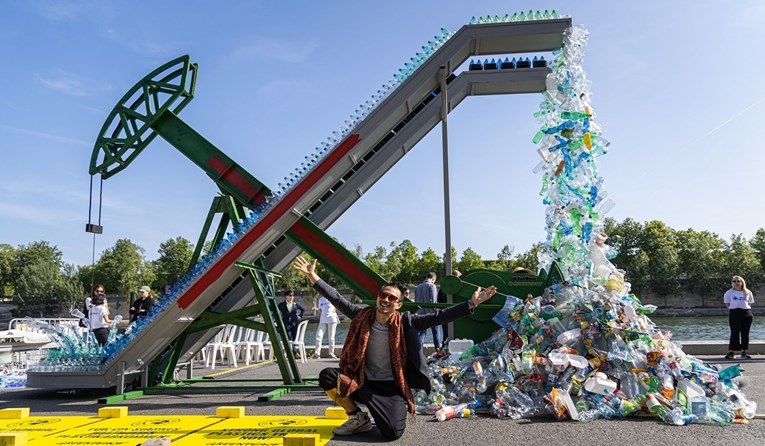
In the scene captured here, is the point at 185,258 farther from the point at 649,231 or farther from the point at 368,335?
the point at 368,335

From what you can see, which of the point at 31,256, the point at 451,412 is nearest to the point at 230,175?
the point at 451,412

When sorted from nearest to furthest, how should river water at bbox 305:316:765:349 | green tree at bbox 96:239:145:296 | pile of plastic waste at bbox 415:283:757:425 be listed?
pile of plastic waste at bbox 415:283:757:425
river water at bbox 305:316:765:349
green tree at bbox 96:239:145:296

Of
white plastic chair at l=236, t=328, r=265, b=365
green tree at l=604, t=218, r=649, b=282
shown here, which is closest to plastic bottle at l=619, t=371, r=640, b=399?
white plastic chair at l=236, t=328, r=265, b=365

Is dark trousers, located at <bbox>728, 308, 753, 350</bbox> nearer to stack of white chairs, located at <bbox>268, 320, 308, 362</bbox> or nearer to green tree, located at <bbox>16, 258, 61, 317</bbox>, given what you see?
stack of white chairs, located at <bbox>268, 320, 308, 362</bbox>

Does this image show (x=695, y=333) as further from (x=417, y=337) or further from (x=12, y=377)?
(x=417, y=337)

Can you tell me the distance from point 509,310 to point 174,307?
4.40 m

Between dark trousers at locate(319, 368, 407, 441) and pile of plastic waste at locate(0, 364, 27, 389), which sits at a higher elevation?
dark trousers at locate(319, 368, 407, 441)

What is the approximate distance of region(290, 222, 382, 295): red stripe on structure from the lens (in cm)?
823

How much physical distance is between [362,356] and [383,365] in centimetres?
23

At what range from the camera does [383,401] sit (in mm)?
5180

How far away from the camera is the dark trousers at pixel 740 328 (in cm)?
1176

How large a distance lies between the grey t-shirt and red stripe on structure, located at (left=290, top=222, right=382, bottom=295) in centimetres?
284

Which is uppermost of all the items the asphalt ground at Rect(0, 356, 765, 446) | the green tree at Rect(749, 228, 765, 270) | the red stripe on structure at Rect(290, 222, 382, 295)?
the green tree at Rect(749, 228, 765, 270)

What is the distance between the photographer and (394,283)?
542 centimetres
